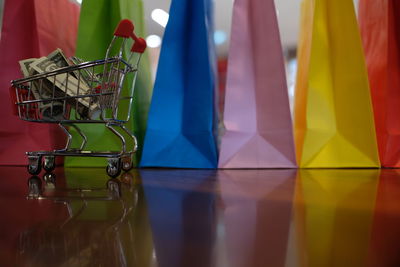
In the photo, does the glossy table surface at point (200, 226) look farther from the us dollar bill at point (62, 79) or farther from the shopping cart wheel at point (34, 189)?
the us dollar bill at point (62, 79)

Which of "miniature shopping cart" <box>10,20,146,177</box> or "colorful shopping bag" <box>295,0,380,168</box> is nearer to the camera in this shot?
"miniature shopping cart" <box>10,20,146,177</box>

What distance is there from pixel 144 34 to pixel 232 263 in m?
1.37

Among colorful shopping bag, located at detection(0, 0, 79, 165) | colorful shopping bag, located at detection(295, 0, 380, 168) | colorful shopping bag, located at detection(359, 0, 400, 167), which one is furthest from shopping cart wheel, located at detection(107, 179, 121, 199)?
colorful shopping bag, located at detection(359, 0, 400, 167)

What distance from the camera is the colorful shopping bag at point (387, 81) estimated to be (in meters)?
1.23

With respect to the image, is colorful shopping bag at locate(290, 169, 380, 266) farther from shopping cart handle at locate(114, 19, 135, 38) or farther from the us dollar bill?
the us dollar bill

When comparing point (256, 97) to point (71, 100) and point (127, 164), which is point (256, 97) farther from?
point (71, 100)

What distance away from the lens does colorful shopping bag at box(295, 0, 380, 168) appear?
119cm

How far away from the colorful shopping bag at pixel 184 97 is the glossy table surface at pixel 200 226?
0.49 metres

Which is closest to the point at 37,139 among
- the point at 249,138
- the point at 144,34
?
the point at 144,34

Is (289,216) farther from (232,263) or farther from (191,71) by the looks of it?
(191,71)

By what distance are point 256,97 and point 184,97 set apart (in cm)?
31

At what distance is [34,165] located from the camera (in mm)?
1021

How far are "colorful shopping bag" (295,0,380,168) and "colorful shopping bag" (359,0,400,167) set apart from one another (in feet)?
0.34

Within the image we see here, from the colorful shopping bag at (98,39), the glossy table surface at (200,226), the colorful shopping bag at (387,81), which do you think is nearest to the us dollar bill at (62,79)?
the colorful shopping bag at (98,39)
